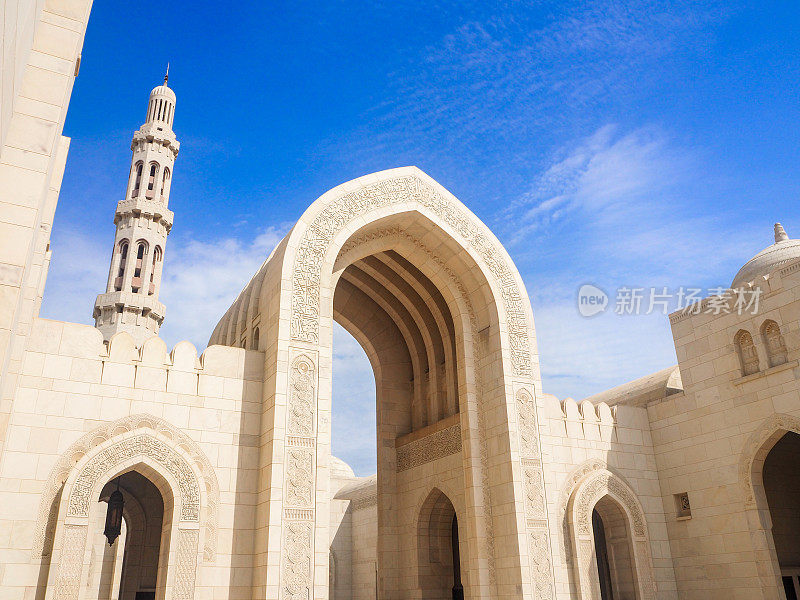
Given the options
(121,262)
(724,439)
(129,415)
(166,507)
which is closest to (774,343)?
(724,439)

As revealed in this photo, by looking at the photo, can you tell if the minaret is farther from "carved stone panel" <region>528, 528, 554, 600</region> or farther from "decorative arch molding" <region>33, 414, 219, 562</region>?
"carved stone panel" <region>528, 528, 554, 600</region>

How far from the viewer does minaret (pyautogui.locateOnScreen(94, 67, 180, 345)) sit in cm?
2030

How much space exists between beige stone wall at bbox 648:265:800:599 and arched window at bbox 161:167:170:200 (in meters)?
Answer: 16.3

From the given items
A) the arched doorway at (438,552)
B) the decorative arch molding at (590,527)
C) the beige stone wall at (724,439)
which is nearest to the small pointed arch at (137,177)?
the arched doorway at (438,552)

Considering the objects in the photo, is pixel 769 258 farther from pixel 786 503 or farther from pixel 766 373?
pixel 786 503

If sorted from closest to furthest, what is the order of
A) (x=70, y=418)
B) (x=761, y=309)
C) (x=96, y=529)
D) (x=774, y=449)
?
1. (x=70, y=418)
2. (x=761, y=309)
3. (x=774, y=449)
4. (x=96, y=529)

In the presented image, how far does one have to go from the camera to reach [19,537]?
8406mm

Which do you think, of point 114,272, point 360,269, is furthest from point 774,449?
point 114,272

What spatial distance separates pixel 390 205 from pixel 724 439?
26.4 ft

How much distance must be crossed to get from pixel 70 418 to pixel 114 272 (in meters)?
12.7

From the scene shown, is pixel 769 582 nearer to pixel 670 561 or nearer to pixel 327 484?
pixel 670 561

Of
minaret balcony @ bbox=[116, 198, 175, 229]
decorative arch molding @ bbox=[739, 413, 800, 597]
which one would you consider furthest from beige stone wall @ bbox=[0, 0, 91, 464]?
minaret balcony @ bbox=[116, 198, 175, 229]

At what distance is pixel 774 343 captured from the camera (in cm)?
1253

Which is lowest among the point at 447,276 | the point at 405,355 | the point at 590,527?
the point at 590,527
